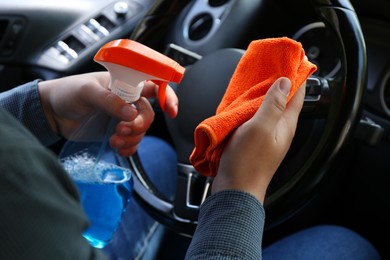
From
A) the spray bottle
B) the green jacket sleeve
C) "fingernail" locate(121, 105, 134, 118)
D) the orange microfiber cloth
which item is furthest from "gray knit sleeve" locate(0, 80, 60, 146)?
the green jacket sleeve

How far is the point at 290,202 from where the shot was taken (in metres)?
0.61

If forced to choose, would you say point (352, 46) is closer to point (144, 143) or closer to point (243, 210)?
point (243, 210)

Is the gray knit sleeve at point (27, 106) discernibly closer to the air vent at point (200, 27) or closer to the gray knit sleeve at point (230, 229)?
the gray knit sleeve at point (230, 229)

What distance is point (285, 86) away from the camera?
0.52 m

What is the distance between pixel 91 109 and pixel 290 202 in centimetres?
30

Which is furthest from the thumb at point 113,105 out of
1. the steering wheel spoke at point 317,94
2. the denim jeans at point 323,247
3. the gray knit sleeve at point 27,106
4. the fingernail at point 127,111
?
the denim jeans at point 323,247

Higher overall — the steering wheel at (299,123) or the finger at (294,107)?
the finger at (294,107)

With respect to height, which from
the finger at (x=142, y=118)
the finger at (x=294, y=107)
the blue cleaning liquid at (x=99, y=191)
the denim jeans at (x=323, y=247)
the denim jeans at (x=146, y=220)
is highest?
the finger at (x=294, y=107)

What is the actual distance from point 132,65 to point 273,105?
5.9 inches

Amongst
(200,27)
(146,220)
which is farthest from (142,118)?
(200,27)

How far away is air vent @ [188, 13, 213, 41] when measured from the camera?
40.9 inches

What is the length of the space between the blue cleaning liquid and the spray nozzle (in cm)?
13

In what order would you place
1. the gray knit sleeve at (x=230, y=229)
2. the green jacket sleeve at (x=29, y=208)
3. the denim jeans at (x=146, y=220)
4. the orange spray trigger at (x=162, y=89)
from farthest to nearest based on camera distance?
1. the denim jeans at (x=146, y=220)
2. the orange spray trigger at (x=162, y=89)
3. the gray knit sleeve at (x=230, y=229)
4. the green jacket sleeve at (x=29, y=208)

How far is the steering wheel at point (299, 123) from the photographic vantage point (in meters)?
0.60
